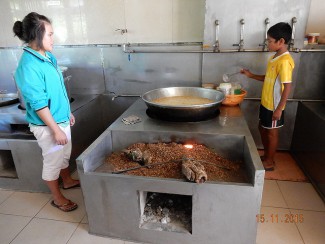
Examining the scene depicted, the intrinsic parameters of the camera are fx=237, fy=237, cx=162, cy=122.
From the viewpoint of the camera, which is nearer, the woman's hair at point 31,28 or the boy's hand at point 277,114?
the woman's hair at point 31,28

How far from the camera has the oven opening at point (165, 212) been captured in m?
1.48

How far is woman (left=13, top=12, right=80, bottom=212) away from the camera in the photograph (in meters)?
1.40

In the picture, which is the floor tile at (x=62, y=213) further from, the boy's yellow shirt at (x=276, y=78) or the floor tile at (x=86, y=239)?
the boy's yellow shirt at (x=276, y=78)

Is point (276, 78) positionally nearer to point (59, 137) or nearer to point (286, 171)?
point (286, 171)

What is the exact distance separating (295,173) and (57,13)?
292 centimetres

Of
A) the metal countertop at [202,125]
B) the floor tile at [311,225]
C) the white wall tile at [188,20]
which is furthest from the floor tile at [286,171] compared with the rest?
the white wall tile at [188,20]

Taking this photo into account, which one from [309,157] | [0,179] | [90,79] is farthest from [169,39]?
[0,179]

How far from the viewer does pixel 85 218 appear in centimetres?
174

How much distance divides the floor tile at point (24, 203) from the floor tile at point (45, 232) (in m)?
0.13

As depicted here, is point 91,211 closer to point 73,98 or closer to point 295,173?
point 73,98

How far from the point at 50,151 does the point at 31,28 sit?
808mm

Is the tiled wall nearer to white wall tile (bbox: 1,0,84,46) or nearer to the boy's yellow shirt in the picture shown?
white wall tile (bbox: 1,0,84,46)

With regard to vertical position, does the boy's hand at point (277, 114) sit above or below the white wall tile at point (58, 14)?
below
